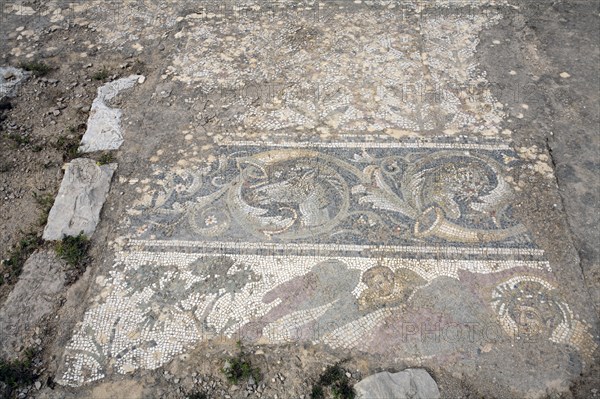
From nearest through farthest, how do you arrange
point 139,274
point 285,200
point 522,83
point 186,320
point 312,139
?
1. point 186,320
2. point 139,274
3. point 285,200
4. point 312,139
5. point 522,83

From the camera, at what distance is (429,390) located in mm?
2410

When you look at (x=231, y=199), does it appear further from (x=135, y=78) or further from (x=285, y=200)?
(x=135, y=78)

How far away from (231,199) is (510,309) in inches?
67.6

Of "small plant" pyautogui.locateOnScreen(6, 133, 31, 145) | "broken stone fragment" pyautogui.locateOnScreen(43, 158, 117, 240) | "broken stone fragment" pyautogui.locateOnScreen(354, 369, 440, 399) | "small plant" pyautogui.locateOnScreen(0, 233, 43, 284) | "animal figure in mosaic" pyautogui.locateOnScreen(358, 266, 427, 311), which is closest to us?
"broken stone fragment" pyautogui.locateOnScreen(354, 369, 440, 399)

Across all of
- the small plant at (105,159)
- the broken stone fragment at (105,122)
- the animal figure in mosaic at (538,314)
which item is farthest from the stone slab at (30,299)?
the animal figure in mosaic at (538,314)

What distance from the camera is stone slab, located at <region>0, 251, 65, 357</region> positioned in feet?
8.75

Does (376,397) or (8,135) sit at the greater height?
(8,135)

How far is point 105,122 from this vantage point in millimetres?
3711

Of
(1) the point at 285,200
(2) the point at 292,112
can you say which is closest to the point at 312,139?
(2) the point at 292,112

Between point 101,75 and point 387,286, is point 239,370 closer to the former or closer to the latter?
point 387,286

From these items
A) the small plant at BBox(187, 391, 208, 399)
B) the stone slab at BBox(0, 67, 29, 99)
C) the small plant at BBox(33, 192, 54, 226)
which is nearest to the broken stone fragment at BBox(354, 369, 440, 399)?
the small plant at BBox(187, 391, 208, 399)

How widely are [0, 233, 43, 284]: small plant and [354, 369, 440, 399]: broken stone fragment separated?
202 cm

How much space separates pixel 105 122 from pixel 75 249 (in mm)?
1136

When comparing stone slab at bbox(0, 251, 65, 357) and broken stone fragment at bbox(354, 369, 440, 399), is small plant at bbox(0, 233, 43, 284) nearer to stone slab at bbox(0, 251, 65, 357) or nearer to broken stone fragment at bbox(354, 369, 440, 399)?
stone slab at bbox(0, 251, 65, 357)
